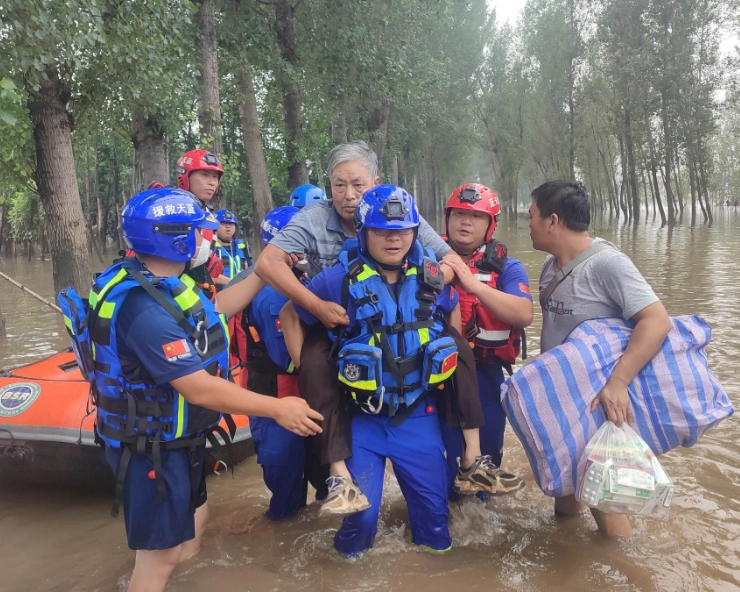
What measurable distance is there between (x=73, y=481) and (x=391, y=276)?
3.03 m

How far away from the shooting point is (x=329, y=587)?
3.21 meters

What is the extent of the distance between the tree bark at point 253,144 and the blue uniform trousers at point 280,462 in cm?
1077

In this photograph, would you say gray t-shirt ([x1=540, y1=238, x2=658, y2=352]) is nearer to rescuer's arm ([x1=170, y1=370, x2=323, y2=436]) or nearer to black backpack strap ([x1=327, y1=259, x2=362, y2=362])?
black backpack strap ([x1=327, y1=259, x2=362, y2=362])

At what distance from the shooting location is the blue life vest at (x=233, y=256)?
235 inches

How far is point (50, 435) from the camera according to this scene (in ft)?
14.1

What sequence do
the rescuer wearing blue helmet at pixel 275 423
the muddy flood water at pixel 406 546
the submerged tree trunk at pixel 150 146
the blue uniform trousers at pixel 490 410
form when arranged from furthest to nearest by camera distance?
1. the submerged tree trunk at pixel 150 146
2. the blue uniform trousers at pixel 490 410
3. the rescuer wearing blue helmet at pixel 275 423
4. the muddy flood water at pixel 406 546

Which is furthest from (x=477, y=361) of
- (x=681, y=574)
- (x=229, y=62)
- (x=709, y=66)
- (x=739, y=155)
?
(x=739, y=155)

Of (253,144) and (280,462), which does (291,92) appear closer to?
(253,144)

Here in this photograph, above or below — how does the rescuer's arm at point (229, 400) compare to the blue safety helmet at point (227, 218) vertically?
below

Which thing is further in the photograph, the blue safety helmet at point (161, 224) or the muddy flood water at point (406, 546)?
the muddy flood water at point (406, 546)

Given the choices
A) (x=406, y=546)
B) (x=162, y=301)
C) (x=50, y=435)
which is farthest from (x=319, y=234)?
(x=50, y=435)

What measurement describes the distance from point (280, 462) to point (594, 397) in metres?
1.94

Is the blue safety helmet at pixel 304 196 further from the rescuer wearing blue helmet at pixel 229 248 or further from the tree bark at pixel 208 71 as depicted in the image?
the tree bark at pixel 208 71

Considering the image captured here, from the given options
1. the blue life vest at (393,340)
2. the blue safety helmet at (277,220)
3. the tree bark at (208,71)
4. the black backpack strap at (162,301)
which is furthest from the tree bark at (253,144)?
the black backpack strap at (162,301)
